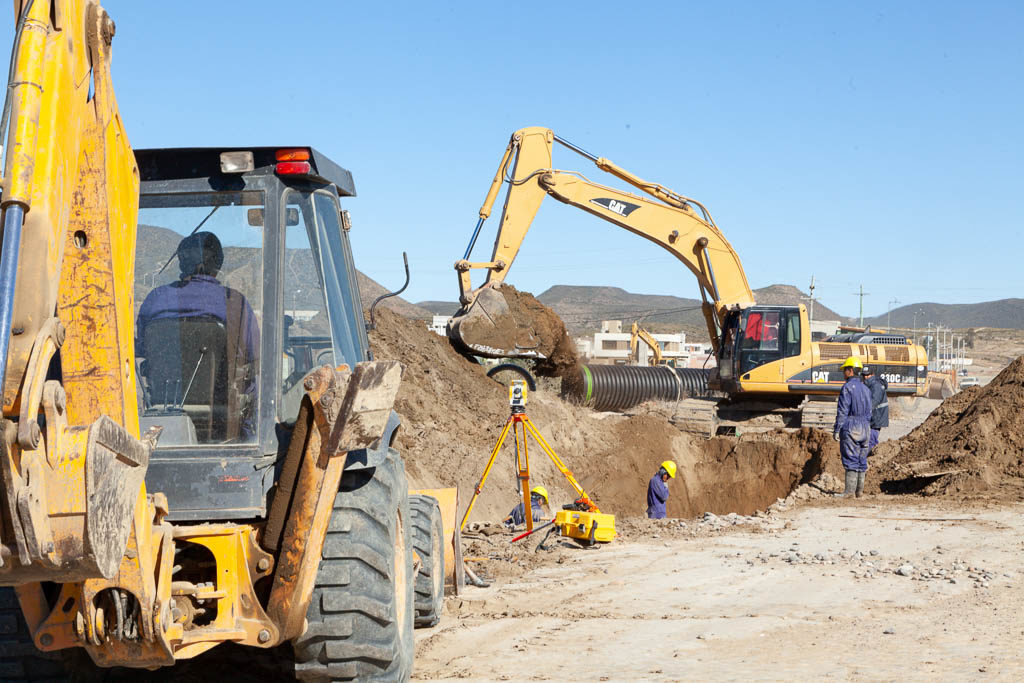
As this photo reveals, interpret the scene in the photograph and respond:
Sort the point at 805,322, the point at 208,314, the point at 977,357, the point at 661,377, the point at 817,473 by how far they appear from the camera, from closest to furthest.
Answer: the point at 208,314 < the point at 817,473 < the point at 805,322 < the point at 661,377 < the point at 977,357

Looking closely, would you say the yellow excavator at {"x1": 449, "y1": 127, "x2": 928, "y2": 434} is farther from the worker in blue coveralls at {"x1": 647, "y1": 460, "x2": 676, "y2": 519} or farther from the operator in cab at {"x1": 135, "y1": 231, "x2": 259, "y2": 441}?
the operator in cab at {"x1": 135, "y1": 231, "x2": 259, "y2": 441}

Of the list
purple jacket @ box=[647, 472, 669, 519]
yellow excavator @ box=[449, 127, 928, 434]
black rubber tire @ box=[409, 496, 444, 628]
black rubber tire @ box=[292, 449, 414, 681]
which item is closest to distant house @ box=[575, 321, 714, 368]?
yellow excavator @ box=[449, 127, 928, 434]

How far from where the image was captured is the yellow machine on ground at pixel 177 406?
9.22 ft

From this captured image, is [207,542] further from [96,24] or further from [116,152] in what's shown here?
[96,24]

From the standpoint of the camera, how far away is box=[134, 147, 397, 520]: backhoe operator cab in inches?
162

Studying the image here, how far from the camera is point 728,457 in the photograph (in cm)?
1977

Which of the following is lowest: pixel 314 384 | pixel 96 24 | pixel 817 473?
pixel 817 473

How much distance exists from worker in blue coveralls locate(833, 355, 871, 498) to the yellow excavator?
256 inches

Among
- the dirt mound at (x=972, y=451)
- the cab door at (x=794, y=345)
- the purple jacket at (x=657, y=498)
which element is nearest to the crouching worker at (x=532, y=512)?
the purple jacket at (x=657, y=498)

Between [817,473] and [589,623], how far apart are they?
1226 cm

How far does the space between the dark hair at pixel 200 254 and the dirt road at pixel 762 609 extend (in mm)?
2411

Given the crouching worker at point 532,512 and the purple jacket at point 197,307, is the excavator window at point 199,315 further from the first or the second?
the crouching worker at point 532,512

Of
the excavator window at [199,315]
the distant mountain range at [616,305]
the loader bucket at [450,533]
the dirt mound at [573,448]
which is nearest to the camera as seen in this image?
the excavator window at [199,315]

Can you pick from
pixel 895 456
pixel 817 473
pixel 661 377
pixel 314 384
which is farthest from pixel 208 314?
pixel 661 377
